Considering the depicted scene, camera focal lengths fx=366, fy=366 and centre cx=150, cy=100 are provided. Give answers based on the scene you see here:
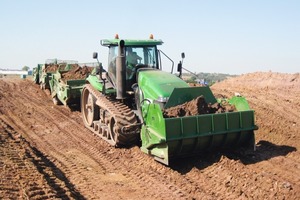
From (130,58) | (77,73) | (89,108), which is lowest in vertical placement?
(89,108)

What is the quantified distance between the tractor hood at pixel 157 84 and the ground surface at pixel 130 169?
1.43 meters

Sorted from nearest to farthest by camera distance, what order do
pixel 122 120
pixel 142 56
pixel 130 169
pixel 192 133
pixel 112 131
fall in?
pixel 192 133, pixel 130 169, pixel 122 120, pixel 112 131, pixel 142 56

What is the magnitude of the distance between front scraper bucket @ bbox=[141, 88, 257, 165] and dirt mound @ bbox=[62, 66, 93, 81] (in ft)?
27.8

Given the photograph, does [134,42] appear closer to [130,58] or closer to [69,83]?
[130,58]

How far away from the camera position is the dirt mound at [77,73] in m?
16.2

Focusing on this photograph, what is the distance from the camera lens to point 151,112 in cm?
800

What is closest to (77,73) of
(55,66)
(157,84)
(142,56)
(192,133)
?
(55,66)

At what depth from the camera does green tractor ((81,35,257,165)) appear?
772 centimetres

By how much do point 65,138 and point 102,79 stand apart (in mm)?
2101

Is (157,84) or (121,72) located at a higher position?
(121,72)

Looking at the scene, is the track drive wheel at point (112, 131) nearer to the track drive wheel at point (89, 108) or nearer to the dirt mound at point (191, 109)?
the track drive wheel at point (89, 108)

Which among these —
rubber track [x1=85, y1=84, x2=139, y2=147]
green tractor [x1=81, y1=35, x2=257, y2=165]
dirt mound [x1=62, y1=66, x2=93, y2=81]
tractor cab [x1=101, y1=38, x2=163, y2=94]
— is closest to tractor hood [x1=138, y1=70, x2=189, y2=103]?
green tractor [x1=81, y1=35, x2=257, y2=165]

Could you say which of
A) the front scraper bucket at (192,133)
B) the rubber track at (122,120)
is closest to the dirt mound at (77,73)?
the rubber track at (122,120)

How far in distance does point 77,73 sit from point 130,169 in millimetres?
9278
